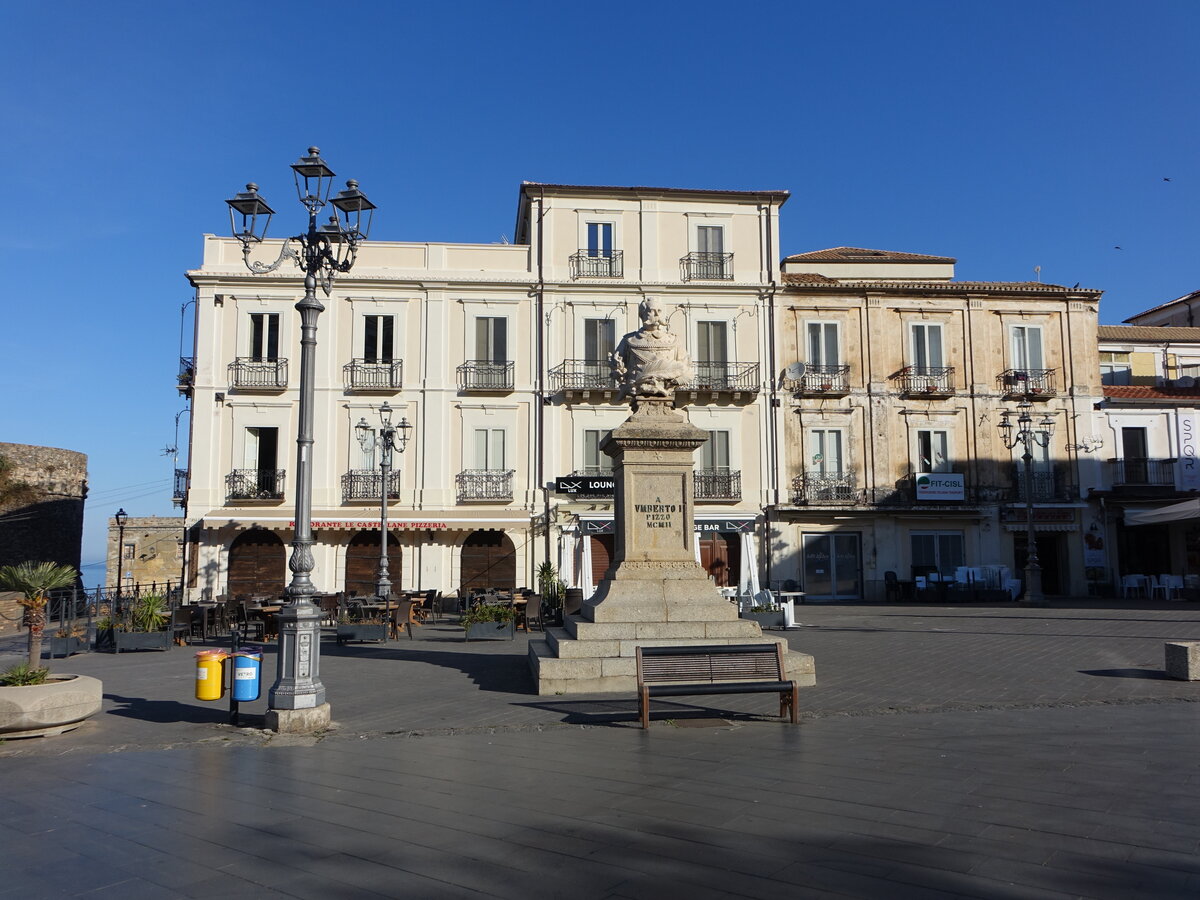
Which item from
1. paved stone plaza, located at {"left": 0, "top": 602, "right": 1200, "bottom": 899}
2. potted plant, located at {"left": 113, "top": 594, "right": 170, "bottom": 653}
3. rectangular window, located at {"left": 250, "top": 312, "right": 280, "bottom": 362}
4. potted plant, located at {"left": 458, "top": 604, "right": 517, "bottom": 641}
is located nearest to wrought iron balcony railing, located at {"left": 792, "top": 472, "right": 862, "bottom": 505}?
potted plant, located at {"left": 458, "top": 604, "right": 517, "bottom": 641}

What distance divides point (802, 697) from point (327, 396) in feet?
78.1

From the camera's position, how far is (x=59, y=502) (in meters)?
37.8

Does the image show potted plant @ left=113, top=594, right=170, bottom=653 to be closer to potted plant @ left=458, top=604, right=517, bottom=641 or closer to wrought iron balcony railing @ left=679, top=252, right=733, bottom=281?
potted plant @ left=458, top=604, right=517, bottom=641

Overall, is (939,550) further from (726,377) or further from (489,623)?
(489,623)

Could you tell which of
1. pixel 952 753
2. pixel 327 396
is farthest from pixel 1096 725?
pixel 327 396

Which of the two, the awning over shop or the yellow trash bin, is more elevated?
the awning over shop

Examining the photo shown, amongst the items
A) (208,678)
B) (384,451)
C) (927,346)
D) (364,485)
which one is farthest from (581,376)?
(208,678)

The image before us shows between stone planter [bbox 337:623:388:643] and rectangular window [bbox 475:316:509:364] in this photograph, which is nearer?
stone planter [bbox 337:623:388:643]

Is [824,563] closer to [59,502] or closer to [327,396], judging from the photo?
[327,396]

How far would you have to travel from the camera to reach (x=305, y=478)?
30.2 feet

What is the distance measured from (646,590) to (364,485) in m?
20.5

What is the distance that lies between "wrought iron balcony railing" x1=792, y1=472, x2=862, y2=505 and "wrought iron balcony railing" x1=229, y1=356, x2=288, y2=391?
704 inches

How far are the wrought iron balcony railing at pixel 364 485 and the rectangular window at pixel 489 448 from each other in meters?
2.90

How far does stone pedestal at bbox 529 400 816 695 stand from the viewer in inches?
400
